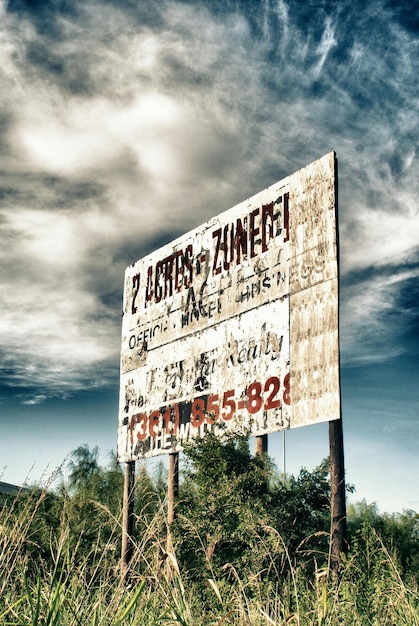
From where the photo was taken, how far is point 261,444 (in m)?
12.5

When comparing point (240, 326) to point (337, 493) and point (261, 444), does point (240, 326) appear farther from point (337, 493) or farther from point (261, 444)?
point (337, 493)

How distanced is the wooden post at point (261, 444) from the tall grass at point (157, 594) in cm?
212

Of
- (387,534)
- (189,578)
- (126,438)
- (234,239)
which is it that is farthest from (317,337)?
(387,534)

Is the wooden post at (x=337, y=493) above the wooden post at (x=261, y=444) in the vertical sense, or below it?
below

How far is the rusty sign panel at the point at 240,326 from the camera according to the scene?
11391 millimetres

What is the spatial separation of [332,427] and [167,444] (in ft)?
17.3

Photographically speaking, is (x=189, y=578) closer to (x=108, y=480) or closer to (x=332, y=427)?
(x=332, y=427)

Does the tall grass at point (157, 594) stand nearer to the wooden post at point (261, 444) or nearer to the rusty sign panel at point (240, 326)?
the wooden post at point (261, 444)

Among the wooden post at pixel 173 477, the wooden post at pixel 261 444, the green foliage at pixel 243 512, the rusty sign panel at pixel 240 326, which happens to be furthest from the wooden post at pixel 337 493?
the wooden post at pixel 173 477

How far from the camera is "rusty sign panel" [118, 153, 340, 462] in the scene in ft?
37.4

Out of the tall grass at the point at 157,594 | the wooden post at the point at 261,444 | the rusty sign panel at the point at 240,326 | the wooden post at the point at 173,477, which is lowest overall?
the tall grass at the point at 157,594

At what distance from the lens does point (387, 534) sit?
85.1 ft

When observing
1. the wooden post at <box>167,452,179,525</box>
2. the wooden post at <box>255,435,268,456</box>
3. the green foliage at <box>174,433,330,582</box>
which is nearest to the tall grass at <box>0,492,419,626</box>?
the green foliage at <box>174,433,330,582</box>

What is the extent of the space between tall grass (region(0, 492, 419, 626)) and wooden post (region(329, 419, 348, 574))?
1.20 ft
